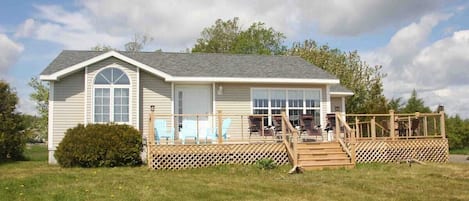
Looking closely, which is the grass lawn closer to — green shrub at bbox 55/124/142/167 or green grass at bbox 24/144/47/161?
green shrub at bbox 55/124/142/167

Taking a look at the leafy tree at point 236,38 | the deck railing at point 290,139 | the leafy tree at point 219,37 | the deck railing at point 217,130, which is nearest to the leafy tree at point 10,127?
the deck railing at point 217,130

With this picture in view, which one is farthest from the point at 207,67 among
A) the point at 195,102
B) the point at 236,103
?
the point at 236,103

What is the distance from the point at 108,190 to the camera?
9.21 metres

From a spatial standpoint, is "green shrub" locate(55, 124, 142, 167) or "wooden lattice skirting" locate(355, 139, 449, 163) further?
"wooden lattice skirting" locate(355, 139, 449, 163)

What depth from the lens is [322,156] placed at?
13.6 meters

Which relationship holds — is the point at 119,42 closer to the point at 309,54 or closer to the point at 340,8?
Answer: the point at 309,54

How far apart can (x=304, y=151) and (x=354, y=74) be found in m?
19.9

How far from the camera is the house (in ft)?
52.0

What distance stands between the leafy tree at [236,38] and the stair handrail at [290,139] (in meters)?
27.7

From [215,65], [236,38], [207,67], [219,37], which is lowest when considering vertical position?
[207,67]

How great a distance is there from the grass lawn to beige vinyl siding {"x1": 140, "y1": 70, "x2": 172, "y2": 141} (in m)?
3.87

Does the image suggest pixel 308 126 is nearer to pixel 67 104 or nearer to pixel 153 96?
pixel 153 96

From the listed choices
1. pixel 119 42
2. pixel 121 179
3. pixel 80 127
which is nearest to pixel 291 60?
pixel 80 127

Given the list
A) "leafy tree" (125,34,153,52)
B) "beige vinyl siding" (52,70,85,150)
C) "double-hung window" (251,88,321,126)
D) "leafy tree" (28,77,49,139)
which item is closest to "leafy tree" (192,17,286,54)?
"leafy tree" (125,34,153,52)
